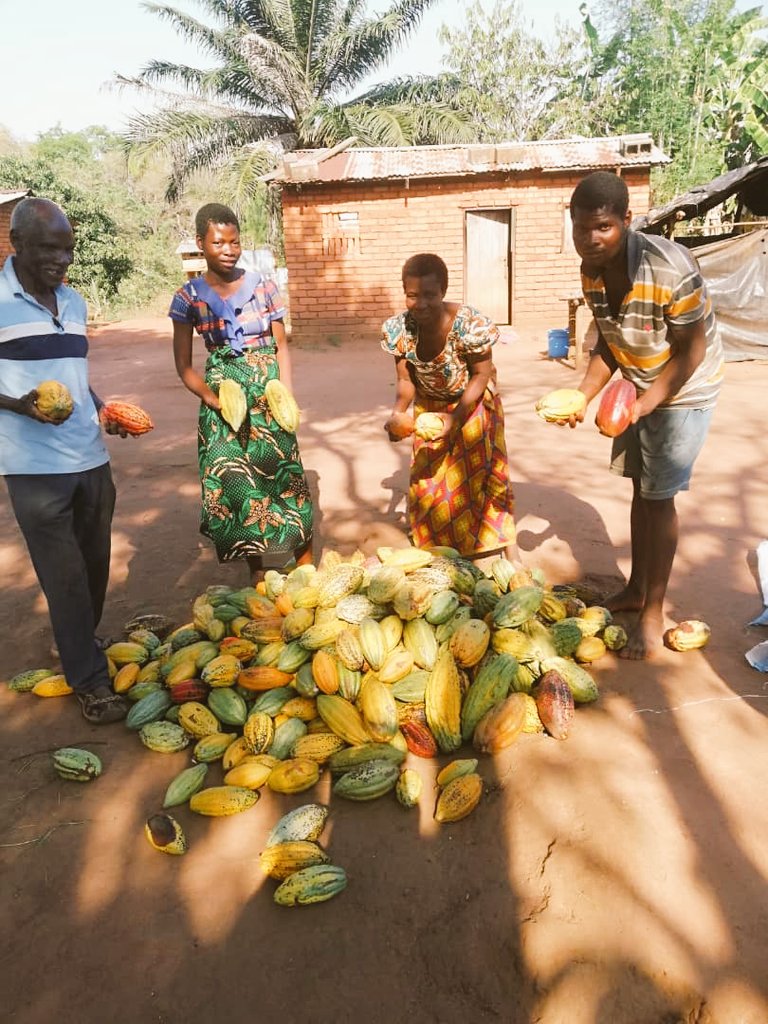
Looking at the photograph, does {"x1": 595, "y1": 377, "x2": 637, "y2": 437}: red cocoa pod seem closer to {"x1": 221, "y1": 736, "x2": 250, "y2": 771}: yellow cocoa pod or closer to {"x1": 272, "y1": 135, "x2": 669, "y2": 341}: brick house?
{"x1": 221, "y1": 736, "x2": 250, "y2": 771}: yellow cocoa pod

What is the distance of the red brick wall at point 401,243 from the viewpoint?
14.5 m

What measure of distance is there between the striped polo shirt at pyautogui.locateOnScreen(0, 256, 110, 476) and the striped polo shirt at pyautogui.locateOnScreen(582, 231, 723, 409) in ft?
7.40

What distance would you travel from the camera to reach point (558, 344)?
12.1 m

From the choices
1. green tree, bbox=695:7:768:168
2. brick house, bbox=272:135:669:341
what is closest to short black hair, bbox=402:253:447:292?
brick house, bbox=272:135:669:341

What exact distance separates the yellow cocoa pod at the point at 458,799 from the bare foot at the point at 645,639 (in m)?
1.22

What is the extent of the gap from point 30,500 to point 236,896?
5.69 feet

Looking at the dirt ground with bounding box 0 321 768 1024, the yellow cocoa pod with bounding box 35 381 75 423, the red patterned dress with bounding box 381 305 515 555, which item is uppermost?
the yellow cocoa pod with bounding box 35 381 75 423

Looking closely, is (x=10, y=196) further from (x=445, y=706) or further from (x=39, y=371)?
(x=445, y=706)

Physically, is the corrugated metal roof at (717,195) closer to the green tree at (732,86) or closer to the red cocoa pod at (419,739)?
the red cocoa pod at (419,739)

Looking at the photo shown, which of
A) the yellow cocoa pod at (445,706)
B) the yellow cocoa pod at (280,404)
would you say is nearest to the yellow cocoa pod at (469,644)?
the yellow cocoa pod at (445,706)

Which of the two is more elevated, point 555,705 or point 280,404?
point 280,404

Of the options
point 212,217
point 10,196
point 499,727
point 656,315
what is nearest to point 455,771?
point 499,727

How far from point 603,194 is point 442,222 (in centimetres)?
1315

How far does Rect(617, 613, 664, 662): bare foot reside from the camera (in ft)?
10.6
